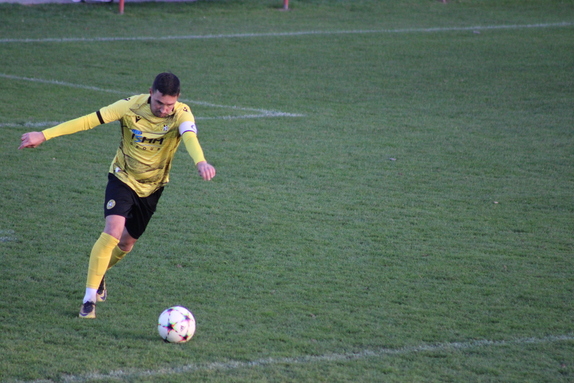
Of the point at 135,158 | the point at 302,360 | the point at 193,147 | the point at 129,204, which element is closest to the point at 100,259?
the point at 129,204

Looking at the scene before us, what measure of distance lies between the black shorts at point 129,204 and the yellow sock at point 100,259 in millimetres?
190

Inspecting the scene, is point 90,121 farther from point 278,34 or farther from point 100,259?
point 278,34

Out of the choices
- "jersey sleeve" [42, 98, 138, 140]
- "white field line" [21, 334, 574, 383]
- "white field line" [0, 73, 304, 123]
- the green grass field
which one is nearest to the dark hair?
"jersey sleeve" [42, 98, 138, 140]

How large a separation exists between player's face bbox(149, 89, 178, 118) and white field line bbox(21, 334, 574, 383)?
1.76 m

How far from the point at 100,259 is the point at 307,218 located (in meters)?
2.89

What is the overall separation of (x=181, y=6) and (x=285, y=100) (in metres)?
8.47

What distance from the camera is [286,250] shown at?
6629 millimetres

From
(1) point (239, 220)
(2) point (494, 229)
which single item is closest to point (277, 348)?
(1) point (239, 220)

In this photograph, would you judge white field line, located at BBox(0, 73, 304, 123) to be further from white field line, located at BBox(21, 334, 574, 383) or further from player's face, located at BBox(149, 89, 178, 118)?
white field line, located at BBox(21, 334, 574, 383)

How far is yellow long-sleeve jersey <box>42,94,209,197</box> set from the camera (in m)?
5.17

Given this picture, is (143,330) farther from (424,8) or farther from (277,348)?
(424,8)

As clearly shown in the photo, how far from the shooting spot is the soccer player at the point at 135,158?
501 cm

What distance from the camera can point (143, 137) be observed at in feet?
17.1

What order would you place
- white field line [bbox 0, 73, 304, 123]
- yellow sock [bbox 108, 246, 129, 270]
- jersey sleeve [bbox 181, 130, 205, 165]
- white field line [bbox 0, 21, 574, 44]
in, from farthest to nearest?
1. white field line [bbox 0, 21, 574, 44]
2. white field line [bbox 0, 73, 304, 123]
3. yellow sock [bbox 108, 246, 129, 270]
4. jersey sleeve [bbox 181, 130, 205, 165]
